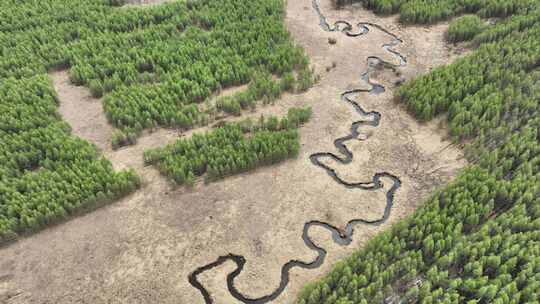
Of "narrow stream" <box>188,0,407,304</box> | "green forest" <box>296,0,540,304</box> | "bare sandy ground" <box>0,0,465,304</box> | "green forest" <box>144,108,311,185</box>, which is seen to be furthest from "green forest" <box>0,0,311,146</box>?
"green forest" <box>296,0,540,304</box>

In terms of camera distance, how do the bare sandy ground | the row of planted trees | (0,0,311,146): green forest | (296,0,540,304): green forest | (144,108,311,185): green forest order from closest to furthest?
(296,0,540,304): green forest → the bare sandy ground → the row of planted trees → (144,108,311,185): green forest → (0,0,311,146): green forest

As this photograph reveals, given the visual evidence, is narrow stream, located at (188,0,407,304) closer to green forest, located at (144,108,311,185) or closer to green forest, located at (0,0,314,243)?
green forest, located at (144,108,311,185)

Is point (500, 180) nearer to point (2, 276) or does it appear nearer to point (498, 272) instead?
point (498, 272)

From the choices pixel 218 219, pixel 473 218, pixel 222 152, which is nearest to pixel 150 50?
pixel 222 152

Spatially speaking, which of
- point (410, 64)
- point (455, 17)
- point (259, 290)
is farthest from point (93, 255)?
point (455, 17)

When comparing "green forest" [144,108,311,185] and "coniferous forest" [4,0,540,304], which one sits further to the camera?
"green forest" [144,108,311,185]
